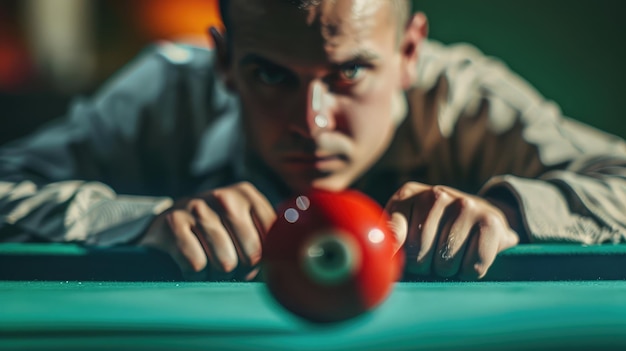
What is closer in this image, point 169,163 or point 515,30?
point 169,163

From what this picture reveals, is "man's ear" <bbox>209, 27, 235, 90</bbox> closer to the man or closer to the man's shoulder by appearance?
the man

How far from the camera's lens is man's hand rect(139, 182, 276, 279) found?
3.76 feet

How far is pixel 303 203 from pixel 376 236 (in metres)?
0.11

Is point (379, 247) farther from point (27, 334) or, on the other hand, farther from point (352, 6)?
point (352, 6)

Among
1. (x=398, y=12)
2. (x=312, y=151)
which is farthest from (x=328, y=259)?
(x=398, y=12)

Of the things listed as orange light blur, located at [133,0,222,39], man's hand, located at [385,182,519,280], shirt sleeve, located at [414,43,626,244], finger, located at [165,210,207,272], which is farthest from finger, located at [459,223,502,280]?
orange light blur, located at [133,0,222,39]

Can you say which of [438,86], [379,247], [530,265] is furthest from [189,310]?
[438,86]

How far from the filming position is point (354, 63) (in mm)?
1477

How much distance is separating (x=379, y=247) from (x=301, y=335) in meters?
0.19

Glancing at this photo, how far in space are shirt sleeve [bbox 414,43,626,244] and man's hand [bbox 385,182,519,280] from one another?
0.17 meters

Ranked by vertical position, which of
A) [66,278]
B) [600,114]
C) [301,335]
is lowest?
[600,114]

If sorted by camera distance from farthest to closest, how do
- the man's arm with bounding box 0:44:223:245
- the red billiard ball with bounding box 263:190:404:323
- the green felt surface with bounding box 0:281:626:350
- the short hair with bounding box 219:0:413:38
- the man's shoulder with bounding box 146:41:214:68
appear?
the man's shoulder with bounding box 146:41:214:68 < the man's arm with bounding box 0:44:223:245 < the short hair with bounding box 219:0:413:38 < the red billiard ball with bounding box 263:190:404:323 < the green felt surface with bounding box 0:281:626:350

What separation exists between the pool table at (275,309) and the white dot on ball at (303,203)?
0.45 feet

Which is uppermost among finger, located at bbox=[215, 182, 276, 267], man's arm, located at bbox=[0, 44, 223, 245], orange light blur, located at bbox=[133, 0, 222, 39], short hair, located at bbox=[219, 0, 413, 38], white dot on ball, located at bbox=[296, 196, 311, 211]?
short hair, located at bbox=[219, 0, 413, 38]
